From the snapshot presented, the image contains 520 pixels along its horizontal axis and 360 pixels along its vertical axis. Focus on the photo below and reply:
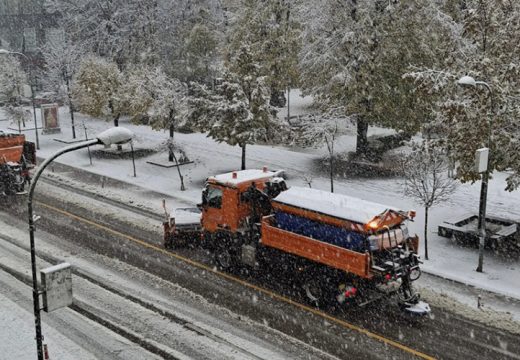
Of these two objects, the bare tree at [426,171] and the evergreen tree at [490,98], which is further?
the bare tree at [426,171]

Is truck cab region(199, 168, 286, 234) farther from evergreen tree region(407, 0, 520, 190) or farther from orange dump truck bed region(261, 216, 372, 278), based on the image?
evergreen tree region(407, 0, 520, 190)

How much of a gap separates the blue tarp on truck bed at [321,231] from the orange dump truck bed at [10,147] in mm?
17102

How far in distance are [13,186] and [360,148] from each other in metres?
19.4

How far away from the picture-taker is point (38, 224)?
2445cm

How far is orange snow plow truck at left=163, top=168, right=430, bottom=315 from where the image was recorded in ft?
49.7

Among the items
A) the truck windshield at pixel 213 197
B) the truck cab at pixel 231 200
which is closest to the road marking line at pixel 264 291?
the truck cab at pixel 231 200

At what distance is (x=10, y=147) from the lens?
28.6 meters

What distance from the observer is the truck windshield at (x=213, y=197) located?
18.8 m

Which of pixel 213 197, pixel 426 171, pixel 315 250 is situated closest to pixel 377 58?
pixel 426 171

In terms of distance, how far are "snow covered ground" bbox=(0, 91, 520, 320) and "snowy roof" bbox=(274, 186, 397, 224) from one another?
413 cm

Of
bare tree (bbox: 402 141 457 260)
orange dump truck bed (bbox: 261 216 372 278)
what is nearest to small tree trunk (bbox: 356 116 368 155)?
bare tree (bbox: 402 141 457 260)

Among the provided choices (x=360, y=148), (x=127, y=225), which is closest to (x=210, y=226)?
(x=127, y=225)

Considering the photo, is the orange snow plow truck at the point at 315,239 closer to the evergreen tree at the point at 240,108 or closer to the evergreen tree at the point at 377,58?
the evergreen tree at the point at 240,108

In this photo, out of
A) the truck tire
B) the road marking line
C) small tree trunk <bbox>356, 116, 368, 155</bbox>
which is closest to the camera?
the road marking line
